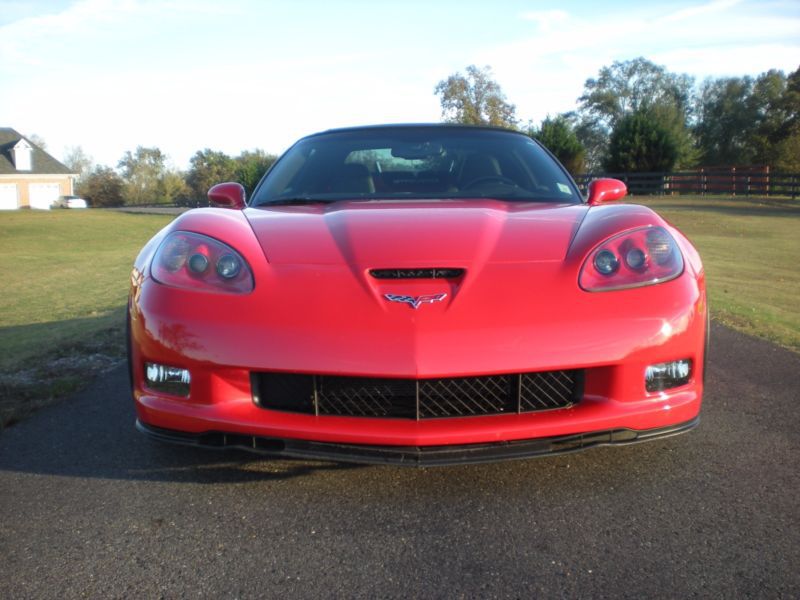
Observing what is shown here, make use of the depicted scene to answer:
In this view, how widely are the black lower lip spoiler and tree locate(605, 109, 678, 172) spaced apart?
141 ft

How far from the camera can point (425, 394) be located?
2393mm

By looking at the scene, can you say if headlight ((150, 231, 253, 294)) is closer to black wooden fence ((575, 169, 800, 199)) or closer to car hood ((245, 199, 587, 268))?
car hood ((245, 199, 587, 268))

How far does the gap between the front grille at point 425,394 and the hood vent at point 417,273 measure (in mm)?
361

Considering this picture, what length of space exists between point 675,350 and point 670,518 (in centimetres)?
54

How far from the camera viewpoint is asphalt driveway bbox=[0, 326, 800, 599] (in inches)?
78.6

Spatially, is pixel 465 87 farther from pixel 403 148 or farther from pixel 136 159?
pixel 403 148

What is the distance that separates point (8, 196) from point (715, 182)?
164 ft

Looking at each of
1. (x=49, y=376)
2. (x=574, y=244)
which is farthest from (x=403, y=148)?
(x=49, y=376)

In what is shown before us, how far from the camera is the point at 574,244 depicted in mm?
2719

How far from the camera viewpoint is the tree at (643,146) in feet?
139

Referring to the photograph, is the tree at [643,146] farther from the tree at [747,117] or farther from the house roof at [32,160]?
the house roof at [32,160]

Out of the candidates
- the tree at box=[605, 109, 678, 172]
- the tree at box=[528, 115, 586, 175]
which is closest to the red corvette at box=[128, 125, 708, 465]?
the tree at box=[528, 115, 586, 175]

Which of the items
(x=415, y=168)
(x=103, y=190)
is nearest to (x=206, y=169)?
(x=103, y=190)

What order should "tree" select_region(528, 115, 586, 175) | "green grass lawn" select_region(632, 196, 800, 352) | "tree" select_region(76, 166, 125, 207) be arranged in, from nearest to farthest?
"green grass lawn" select_region(632, 196, 800, 352) < "tree" select_region(528, 115, 586, 175) < "tree" select_region(76, 166, 125, 207)
